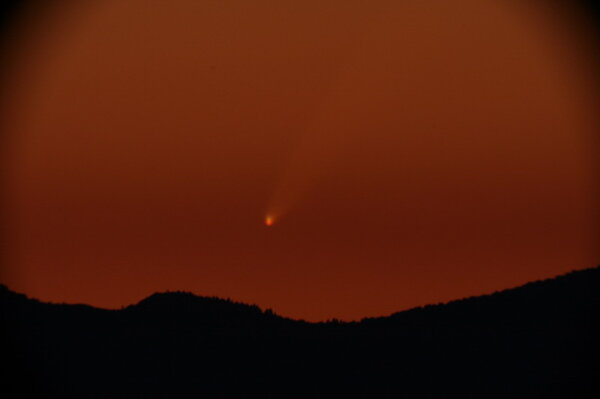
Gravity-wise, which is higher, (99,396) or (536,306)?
(536,306)

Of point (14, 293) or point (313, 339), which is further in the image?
point (313, 339)

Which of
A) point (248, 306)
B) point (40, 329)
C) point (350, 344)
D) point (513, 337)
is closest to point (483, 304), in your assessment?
point (513, 337)

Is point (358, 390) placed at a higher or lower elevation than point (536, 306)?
lower

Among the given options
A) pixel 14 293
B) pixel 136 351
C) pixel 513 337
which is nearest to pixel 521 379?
pixel 513 337

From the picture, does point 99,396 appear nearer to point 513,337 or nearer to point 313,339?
point 313,339

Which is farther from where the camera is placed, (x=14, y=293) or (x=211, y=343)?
(x=211, y=343)

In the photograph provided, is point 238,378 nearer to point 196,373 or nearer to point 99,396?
point 196,373
